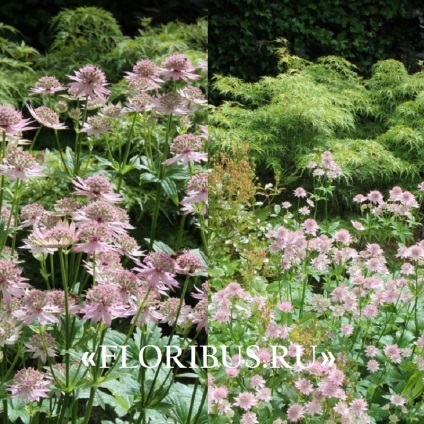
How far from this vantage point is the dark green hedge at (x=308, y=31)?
54.2 inches

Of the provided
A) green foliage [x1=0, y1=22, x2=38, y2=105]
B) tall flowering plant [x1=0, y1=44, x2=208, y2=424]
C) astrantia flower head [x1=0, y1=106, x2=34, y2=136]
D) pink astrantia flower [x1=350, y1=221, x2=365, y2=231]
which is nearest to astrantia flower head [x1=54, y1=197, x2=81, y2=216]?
tall flowering plant [x1=0, y1=44, x2=208, y2=424]

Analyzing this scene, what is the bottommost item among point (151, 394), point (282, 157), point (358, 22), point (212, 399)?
point (212, 399)

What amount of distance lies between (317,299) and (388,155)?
1.06ft

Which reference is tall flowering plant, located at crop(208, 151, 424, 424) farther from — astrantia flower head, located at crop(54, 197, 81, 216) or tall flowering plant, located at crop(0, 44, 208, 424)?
astrantia flower head, located at crop(54, 197, 81, 216)

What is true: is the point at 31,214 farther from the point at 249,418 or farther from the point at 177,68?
the point at 249,418

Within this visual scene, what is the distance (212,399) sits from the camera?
1090mm

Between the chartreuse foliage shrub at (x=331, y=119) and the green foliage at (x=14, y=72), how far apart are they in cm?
73

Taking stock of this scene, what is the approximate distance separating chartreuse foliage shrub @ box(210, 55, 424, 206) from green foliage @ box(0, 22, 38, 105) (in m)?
0.73

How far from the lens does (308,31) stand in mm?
1417

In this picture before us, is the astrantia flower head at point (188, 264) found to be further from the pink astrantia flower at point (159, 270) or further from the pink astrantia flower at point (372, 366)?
the pink astrantia flower at point (372, 366)

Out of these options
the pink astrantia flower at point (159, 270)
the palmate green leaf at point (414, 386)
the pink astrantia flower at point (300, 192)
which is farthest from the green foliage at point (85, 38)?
the pink astrantia flower at point (159, 270)

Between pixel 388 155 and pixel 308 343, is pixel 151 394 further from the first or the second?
pixel 388 155

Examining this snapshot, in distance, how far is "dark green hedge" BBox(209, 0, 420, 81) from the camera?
1377mm

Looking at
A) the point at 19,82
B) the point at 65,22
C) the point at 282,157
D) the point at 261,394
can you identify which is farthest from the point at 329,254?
the point at 65,22
